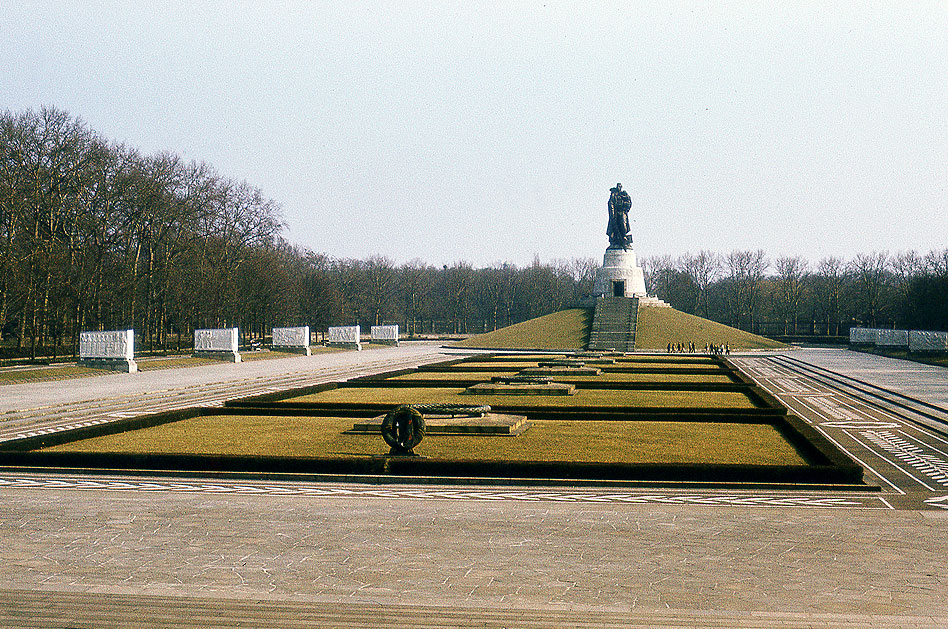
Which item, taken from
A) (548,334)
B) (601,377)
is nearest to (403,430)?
(601,377)

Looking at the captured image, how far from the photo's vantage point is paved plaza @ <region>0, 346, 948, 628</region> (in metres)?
7.92

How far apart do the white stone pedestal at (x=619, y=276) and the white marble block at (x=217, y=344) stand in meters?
41.2

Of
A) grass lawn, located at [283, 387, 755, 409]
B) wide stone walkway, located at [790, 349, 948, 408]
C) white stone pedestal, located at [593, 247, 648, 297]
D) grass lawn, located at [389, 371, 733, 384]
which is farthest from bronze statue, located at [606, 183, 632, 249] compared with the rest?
grass lawn, located at [283, 387, 755, 409]

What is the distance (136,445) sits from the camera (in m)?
17.9

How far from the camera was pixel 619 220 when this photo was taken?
8719cm

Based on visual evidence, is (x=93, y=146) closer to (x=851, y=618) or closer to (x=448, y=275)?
(x=851, y=618)

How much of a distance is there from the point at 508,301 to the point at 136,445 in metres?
106

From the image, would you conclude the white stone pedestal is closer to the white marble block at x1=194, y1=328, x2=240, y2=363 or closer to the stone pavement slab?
the white marble block at x1=194, y1=328, x2=240, y2=363

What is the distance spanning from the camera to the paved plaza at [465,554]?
792cm

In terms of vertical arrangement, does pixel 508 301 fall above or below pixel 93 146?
below

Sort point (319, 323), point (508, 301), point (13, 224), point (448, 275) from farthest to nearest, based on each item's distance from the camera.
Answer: point (448, 275)
point (508, 301)
point (319, 323)
point (13, 224)

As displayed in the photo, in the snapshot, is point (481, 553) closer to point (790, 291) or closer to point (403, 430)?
point (403, 430)

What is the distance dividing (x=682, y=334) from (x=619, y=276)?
13.4 meters

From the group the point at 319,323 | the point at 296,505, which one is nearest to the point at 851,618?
the point at 296,505
